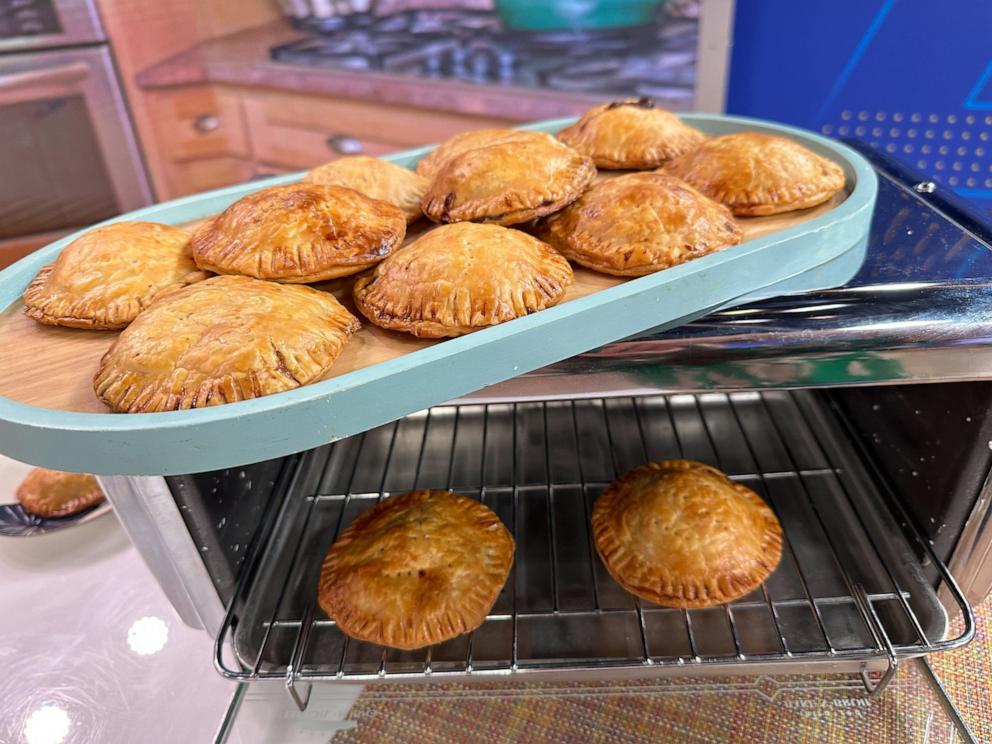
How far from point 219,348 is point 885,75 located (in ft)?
7.15

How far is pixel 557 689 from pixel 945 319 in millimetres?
734

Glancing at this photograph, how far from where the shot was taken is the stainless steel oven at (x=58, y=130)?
8.34 feet

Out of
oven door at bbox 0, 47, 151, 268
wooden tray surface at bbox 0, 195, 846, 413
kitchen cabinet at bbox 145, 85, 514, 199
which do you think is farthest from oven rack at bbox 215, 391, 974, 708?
oven door at bbox 0, 47, 151, 268

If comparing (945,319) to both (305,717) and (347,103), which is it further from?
(347,103)

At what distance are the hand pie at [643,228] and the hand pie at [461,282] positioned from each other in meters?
0.05

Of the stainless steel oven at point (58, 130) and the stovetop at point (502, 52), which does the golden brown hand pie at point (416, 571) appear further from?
the stainless steel oven at point (58, 130)

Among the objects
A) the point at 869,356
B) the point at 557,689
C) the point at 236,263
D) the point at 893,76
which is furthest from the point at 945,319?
the point at 893,76

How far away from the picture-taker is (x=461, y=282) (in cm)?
83

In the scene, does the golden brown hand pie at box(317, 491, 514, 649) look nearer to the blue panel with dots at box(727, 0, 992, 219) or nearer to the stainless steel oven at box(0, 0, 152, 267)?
the blue panel with dots at box(727, 0, 992, 219)

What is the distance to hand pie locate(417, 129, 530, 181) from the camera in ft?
3.68

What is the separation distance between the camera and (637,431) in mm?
1387

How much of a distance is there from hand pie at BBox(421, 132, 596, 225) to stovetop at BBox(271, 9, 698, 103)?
1.51 meters

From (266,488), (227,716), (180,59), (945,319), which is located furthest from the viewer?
(180,59)

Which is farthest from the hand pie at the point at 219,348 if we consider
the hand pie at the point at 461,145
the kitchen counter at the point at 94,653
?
the kitchen counter at the point at 94,653
